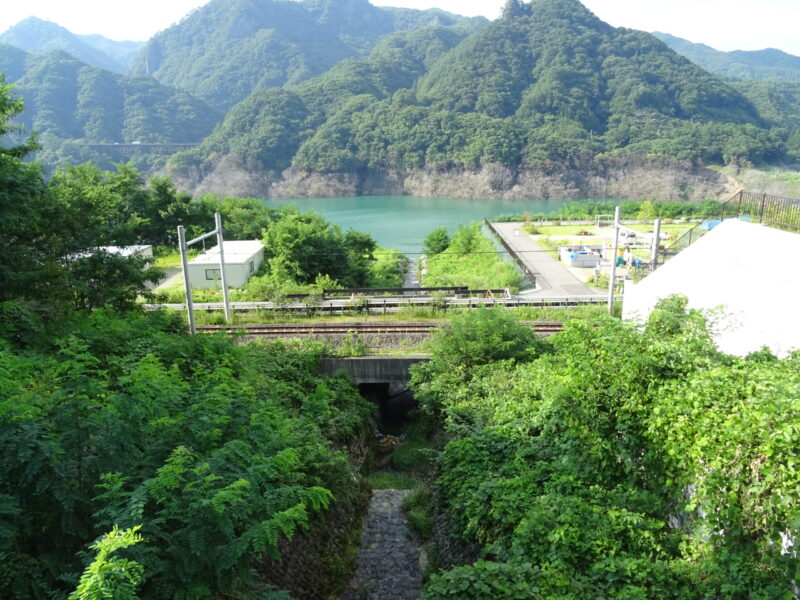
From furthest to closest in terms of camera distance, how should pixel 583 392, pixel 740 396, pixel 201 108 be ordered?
pixel 201 108 < pixel 583 392 < pixel 740 396

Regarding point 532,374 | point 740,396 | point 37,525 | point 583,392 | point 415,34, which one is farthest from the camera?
point 415,34

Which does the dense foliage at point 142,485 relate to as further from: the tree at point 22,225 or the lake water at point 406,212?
the lake water at point 406,212

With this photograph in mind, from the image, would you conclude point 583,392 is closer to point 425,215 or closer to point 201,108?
point 425,215

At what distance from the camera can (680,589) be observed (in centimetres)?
551

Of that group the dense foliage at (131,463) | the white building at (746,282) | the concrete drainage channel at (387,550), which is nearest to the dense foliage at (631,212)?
the white building at (746,282)

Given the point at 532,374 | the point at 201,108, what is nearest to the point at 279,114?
the point at 201,108

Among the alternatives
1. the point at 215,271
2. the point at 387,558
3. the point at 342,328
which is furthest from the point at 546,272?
the point at 387,558

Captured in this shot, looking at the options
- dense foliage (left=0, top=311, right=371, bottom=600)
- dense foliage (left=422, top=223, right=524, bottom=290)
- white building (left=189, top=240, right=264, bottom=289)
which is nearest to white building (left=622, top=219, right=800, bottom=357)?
dense foliage (left=0, top=311, right=371, bottom=600)

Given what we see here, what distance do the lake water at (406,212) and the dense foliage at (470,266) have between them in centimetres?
940

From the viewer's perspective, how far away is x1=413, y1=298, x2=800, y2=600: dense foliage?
5.29m

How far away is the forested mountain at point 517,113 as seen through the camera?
97.1 m

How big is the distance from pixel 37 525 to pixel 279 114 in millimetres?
117280

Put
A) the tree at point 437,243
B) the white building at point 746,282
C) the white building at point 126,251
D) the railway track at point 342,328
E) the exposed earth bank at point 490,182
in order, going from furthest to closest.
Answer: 1. the exposed earth bank at point 490,182
2. the tree at point 437,243
3. the railway track at point 342,328
4. the white building at point 126,251
5. the white building at point 746,282

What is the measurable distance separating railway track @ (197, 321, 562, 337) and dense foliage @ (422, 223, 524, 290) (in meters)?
9.20
